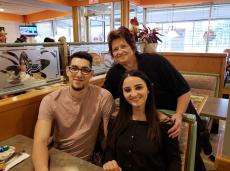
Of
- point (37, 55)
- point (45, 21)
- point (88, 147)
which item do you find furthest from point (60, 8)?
point (88, 147)

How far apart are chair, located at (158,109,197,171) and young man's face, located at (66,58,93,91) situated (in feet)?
2.48

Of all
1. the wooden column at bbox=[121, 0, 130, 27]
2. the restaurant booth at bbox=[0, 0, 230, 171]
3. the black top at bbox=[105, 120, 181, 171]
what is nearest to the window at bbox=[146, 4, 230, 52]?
the wooden column at bbox=[121, 0, 130, 27]

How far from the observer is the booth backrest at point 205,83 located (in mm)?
3521

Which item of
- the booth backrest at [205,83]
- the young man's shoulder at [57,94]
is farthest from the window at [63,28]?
the young man's shoulder at [57,94]

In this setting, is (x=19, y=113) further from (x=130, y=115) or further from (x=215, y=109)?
(x=215, y=109)

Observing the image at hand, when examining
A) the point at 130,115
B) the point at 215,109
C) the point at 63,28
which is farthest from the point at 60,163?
the point at 63,28

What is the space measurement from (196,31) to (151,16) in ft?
6.36

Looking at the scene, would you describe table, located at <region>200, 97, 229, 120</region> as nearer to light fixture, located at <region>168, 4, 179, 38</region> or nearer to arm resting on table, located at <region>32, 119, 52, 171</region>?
arm resting on table, located at <region>32, 119, 52, 171</region>

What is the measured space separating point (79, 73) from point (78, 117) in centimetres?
34

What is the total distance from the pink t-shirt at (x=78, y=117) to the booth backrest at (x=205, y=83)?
2.39 metres

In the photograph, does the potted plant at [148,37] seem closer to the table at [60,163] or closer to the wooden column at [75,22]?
the table at [60,163]

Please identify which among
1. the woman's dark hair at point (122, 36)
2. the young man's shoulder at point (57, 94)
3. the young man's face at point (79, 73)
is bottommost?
the young man's shoulder at point (57, 94)

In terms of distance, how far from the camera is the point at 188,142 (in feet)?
4.27

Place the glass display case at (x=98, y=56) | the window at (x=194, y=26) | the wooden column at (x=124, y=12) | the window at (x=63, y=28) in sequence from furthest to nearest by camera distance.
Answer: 1. the window at (x=63, y=28)
2. the window at (x=194, y=26)
3. the wooden column at (x=124, y=12)
4. the glass display case at (x=98, y=56)
